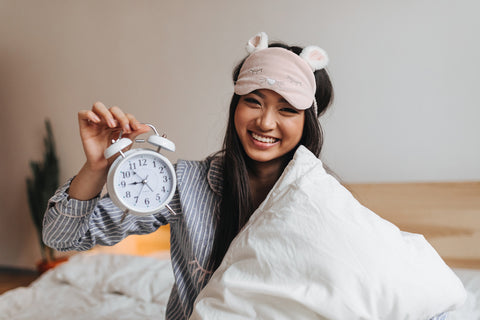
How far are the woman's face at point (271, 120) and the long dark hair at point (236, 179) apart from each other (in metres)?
0.05

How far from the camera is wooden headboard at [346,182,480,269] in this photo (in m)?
1.82

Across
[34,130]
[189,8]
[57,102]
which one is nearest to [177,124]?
[189,8]

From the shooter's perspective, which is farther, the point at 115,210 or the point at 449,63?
the point at 449,63

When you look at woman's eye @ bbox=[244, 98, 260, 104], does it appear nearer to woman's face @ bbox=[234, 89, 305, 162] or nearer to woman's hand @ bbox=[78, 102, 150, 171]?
woman's face @ bbox=[234, 89, 305, 162]

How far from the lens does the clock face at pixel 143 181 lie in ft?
2.89

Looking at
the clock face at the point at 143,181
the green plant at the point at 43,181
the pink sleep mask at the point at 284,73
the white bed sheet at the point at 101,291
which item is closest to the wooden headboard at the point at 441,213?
the white bed sheet at the point at 101,291

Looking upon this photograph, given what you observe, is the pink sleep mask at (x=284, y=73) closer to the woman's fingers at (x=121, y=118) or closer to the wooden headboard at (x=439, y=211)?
the woman's fingers at (x=121, y=118)

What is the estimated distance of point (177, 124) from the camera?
8.30 feet

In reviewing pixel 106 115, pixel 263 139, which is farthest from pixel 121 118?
Answer: pixel 263 139

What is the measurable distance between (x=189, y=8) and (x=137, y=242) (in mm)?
1422

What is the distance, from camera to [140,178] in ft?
2.97

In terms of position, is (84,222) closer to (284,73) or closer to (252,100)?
(252,100)

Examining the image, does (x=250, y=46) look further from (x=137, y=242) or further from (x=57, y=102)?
(x=57, y=102)

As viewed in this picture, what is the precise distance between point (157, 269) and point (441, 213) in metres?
1.30
